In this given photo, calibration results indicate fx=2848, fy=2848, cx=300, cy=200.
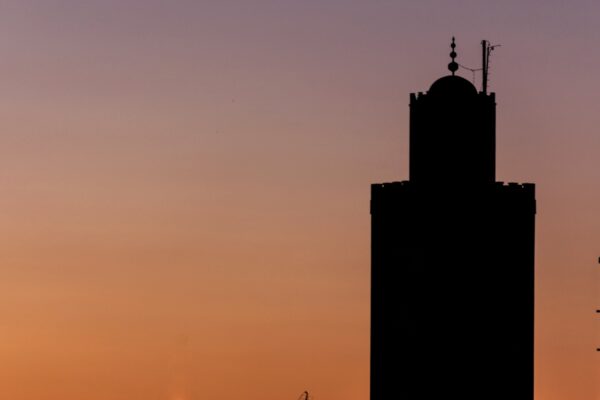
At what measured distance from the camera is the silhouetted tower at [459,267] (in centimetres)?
15300

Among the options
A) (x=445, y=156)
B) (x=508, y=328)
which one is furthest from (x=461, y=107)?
(x=508, y=328)

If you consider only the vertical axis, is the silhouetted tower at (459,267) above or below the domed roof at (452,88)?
below

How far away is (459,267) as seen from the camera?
153375 mm

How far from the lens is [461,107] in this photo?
153 metres

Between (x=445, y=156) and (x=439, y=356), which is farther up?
(x=445, y=156)

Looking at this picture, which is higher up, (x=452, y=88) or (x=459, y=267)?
(x=452, y=88)

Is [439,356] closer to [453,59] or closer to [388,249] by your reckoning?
[388,249]

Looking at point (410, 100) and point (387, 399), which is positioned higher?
point (410, 100)

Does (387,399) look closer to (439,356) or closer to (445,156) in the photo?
(439,356)

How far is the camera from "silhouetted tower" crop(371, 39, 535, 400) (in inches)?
6024

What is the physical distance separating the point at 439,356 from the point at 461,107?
529 inches

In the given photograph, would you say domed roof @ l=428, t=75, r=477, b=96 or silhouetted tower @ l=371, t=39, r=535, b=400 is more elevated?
domed roof @ l=428, t=75, r=477, b=96

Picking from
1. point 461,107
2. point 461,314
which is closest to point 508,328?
point 461,314

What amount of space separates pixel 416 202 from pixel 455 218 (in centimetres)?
234
